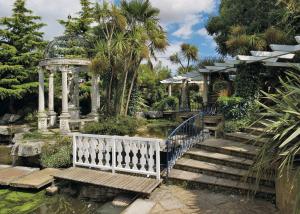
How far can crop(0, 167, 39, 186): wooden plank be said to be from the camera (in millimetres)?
7943

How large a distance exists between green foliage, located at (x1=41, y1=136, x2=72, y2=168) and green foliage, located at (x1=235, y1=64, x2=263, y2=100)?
21.9 feet

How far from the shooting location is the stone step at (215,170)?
6298 mm

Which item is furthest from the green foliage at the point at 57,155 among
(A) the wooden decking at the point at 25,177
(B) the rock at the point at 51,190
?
(B) the rock at the point at 51,190

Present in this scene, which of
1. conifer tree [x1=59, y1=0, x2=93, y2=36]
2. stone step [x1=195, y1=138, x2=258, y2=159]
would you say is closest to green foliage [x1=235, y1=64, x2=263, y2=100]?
stone step [x1=195, y1=138, x2=258, y2=159]

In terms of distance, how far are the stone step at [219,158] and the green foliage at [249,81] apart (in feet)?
12.4

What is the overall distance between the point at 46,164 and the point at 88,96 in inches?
508

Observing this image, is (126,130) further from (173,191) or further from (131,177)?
(173,191)

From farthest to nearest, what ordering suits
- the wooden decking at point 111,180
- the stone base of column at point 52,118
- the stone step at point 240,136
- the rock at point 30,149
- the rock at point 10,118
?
the rock at point 10,118, the stone base of column at point 52,118, the rock at point 30,149, the stone step at point 240,136, the wooden decking at point 111,180

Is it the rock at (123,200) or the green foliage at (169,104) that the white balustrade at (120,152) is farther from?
the green foliage at (169,104)

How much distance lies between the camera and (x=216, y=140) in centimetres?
899

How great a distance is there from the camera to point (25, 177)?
812cm

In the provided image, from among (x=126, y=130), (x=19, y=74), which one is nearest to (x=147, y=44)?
(x=126, y=130)

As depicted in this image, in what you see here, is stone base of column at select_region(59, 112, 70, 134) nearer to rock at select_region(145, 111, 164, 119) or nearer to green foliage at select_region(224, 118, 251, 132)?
rock at select_region(145, 111, 164, 119)

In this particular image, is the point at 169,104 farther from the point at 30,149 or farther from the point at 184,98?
the point at 30,149
